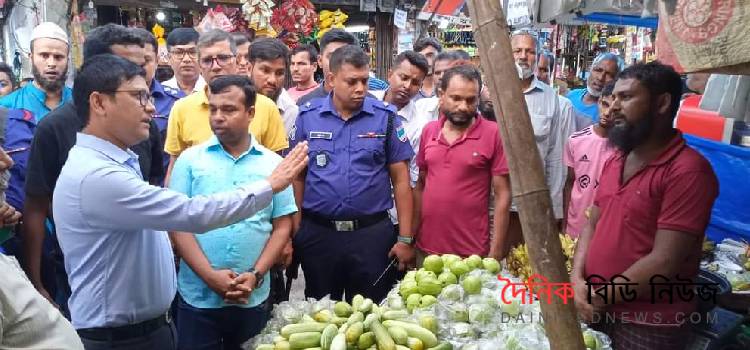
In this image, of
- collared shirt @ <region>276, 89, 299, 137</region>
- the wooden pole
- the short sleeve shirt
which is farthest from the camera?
collared shirt @ <region>276, 89, 299, 137</region>

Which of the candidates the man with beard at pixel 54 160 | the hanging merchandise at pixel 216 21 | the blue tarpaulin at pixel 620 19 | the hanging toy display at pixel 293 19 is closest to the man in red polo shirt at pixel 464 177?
the man with beard at pixel 54 160

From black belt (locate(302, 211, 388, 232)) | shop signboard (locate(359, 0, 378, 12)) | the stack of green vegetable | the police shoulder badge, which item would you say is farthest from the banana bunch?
shop signboard (locate(359, 0, 378, 12))

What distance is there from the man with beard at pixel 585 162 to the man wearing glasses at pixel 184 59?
117 inches

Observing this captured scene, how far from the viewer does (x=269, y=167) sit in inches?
109

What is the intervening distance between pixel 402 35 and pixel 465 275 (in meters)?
8.61

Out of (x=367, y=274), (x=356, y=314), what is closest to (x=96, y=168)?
(x=356, y=314)

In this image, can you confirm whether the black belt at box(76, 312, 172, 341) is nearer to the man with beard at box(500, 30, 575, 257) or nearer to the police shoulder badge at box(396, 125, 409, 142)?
the police shoulder badge at box(396, 125, 409, 142)

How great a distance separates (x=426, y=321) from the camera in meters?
2.21

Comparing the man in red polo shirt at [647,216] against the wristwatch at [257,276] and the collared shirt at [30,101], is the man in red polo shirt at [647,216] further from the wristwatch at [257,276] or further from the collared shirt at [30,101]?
the collared shirt at [30,101]

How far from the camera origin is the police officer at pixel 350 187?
3.37 m

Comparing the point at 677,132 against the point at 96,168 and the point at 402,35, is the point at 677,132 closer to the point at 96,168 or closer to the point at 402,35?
the point at 96,168

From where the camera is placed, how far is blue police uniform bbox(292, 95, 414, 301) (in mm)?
3365

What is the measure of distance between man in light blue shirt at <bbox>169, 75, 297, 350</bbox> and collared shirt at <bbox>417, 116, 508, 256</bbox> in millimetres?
1043

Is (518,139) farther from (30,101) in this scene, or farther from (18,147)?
(30,101)
